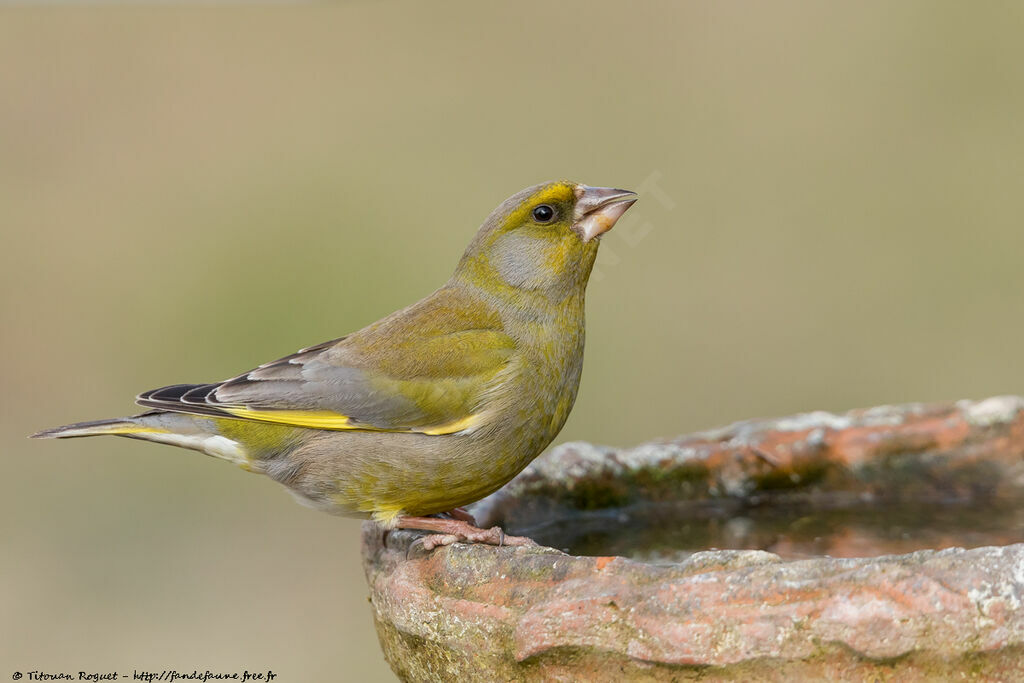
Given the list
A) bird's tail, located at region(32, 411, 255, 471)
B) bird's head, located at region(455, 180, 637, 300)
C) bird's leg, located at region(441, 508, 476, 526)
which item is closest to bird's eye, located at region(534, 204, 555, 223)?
bird's head, located at region(455, 180, 637, 300)

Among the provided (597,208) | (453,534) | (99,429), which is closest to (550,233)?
(597,208)

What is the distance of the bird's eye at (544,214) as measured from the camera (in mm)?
4520

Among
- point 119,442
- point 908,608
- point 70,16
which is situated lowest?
point 908,608

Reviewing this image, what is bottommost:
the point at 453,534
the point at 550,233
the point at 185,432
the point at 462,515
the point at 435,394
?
the point at 453,534

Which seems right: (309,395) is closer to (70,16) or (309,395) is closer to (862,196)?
(862,196)

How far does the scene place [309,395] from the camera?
4383 mm

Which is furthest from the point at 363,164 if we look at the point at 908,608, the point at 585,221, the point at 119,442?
the point at 908,608

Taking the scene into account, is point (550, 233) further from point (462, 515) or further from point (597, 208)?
point (462, 515)

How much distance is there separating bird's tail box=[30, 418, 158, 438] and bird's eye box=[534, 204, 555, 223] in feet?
4.68

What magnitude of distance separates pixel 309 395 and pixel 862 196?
8.04 m

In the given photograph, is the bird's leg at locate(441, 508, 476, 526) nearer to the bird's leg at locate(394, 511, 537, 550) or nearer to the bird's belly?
the bird's belly

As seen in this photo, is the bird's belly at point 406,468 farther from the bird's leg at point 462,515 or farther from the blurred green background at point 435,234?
the blurred green background at point 435,234

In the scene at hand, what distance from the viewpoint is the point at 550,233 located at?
4.52 meters

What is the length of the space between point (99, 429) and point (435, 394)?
1.08 m
